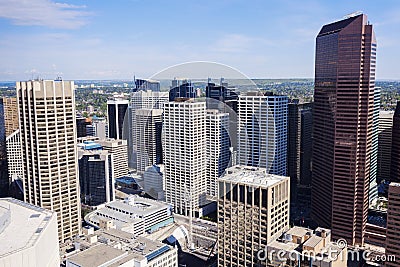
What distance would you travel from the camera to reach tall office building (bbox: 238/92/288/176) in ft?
29.1

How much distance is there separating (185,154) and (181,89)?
2903mm

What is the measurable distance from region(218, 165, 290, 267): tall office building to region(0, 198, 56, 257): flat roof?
127 inches

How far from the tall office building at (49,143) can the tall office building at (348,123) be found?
6511 mm

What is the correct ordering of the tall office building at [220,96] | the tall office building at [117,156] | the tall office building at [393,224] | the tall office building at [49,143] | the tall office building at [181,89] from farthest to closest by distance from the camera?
the tall office building at [117,156] < the tall office building at [49,143] < the tall office building at [393,224] < the tall office building at [220,96] < the tall office building at [181,89]

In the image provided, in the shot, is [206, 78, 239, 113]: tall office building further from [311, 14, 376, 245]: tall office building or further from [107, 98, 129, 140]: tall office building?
[107, 98, 129, 140]: tall office building

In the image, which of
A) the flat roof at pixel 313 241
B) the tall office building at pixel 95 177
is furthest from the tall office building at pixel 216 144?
the tall office building at pixel 95 177

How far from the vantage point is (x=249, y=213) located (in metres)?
5.96

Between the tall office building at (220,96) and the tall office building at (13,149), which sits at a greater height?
the tall office building at (220,96)

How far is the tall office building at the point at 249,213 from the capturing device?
19.1 ft

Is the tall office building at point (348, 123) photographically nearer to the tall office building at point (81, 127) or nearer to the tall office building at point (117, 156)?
the tall office building at point (117, 156)

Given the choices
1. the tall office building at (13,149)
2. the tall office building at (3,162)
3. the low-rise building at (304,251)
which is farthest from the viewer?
the tall office building at (3,162)

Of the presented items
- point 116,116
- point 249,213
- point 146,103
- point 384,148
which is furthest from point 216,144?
point 116,116

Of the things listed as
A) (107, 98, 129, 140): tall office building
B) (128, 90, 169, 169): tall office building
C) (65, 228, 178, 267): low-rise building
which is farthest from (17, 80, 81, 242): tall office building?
(107, 98, 129, 140): tall office building

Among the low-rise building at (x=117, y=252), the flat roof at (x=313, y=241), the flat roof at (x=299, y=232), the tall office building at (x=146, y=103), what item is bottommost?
the low-rise building at (x=117, y=252)
